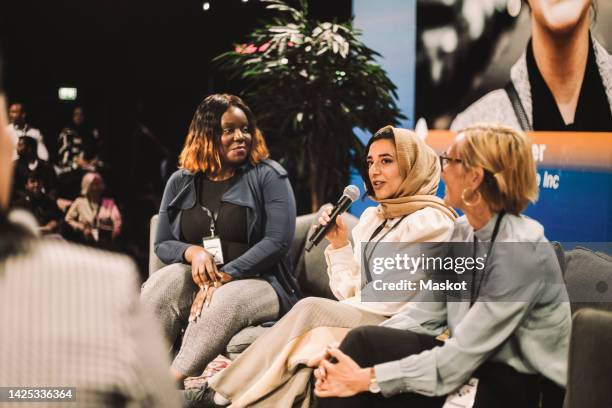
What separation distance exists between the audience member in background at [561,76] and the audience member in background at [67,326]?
11.0 feet

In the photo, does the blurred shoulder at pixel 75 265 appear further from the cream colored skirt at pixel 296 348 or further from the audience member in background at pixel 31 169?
the audience member in background at pixel 31 169

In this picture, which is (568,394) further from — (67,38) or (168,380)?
(67,38)

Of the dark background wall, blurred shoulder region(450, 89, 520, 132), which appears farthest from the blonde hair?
the dark background wall

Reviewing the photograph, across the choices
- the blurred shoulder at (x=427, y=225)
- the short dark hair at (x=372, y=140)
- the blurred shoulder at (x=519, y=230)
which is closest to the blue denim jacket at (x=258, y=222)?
the short dark hair at (x=372, y=140)

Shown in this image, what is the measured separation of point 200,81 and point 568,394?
13.6 feet

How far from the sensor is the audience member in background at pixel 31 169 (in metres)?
Answer: 3.89

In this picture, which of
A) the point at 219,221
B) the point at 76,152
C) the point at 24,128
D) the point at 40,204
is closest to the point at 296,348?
the point at 219,221

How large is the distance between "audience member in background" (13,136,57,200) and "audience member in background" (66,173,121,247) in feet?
0.84

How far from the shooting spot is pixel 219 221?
325cm

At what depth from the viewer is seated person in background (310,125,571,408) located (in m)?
1.97

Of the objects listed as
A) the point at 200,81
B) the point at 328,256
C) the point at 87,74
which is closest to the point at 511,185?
the point at 328,256

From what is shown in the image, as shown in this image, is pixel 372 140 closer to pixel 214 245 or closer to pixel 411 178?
pixel 411 178

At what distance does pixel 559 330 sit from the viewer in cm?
198

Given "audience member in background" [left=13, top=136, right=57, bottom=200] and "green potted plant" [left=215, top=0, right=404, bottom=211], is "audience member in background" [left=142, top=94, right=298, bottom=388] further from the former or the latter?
"green potted plant" [left=215, top=0, right=404, bottom=211]
